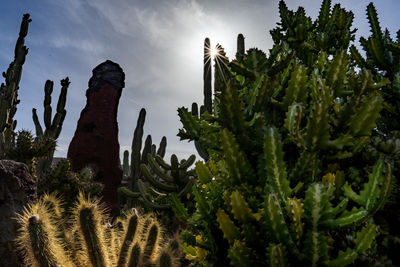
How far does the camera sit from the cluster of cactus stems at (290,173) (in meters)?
1.28

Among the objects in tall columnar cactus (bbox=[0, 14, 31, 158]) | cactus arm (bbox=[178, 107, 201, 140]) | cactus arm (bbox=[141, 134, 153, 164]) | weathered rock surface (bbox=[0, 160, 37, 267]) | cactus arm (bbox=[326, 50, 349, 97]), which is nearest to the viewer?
cactus arm (bbox=[326, 50, 349, 97])

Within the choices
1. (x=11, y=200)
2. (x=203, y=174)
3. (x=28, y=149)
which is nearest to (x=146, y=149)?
(x=28, y=149)

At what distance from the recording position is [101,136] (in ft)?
28.2

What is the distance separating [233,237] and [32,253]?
1.75m

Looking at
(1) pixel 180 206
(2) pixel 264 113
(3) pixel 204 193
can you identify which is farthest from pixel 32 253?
(2) pixel 264 113

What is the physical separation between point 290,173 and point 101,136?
7841 millimetres

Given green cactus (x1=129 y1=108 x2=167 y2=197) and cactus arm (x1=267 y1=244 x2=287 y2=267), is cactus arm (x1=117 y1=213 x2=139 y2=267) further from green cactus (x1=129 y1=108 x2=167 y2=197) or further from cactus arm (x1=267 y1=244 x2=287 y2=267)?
green cactus (x1=129 y1=108 x2=167 y2=197)

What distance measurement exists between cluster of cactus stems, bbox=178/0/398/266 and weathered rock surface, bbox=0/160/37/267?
2319mm

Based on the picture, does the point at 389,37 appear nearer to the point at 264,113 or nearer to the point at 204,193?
the point at 264,113

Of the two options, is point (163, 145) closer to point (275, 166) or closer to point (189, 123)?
point (189, 123)

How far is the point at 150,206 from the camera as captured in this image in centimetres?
712

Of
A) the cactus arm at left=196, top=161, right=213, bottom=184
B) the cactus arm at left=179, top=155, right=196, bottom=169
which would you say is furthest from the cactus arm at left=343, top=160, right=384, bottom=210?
the cactus arm at left=179, top=155, right=196, bottom=169

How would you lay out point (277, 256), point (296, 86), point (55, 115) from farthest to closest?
point (55, 115) < point (296, 86) < point (277, 256)

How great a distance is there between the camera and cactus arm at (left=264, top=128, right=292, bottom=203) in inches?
53.1
